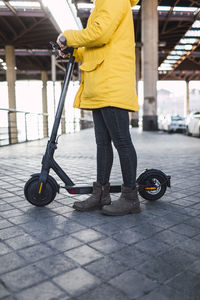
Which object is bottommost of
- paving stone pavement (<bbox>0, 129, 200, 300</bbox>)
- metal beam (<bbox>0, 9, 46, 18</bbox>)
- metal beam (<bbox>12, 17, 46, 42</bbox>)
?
paving stone pavement (<bbox>0, 129, 200, 300</bbox>)

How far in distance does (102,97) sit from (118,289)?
1344mm

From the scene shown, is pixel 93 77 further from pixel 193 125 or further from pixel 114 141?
pixel 193 125

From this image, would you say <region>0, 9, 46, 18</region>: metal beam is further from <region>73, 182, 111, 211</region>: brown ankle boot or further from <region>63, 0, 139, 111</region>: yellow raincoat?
<region>73, 182, 111, 211</region>: brown ankle boot

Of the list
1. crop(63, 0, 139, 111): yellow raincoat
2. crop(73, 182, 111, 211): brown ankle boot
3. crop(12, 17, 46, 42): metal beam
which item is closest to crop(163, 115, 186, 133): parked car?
crop(12, 17, 46, 42): metal beam

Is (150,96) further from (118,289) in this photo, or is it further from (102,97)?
(118,289)

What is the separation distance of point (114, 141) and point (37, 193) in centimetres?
82

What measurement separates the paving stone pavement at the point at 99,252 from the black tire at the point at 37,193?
73mm

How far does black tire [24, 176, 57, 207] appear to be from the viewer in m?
2.50

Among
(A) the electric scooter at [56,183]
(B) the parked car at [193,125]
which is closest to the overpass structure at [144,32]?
(B) the parked car at [193,125]

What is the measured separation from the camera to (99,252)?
1.63 m

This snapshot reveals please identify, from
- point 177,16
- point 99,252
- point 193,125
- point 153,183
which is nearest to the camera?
point 99,252

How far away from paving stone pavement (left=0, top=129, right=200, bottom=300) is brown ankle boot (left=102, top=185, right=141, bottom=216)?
1.9 inches

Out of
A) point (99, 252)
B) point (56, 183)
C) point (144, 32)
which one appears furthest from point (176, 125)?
point (99, 252)

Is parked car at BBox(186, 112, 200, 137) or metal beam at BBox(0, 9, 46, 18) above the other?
metal beam at BBox(0, 9, 46, 18)
